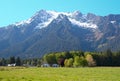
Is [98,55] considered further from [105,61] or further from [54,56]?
[54,56]

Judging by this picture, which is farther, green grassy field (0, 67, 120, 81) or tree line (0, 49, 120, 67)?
tree line (0, 49, 120, 67)

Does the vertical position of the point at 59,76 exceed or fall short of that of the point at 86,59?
it falls short

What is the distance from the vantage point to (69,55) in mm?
189875

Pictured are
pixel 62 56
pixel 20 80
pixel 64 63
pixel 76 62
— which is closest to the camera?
pixel 20 80

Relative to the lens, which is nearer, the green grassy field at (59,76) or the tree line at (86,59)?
the green grassy field at (59,76)

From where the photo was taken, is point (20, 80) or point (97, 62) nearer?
point (20, 80)

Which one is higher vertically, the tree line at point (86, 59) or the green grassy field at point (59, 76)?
the tree line at point (86, 59)

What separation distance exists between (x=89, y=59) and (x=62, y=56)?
2467 centimetres

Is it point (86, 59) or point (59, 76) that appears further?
point (86, 59)

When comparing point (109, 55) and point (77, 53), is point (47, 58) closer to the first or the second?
point (77, 53)

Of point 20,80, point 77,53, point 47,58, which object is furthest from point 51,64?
point 20,80

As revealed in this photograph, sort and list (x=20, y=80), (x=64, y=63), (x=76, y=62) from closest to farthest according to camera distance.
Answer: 1. (x=20, y=80)
2. (x=76, y=62)
3. (x=64, y=63)

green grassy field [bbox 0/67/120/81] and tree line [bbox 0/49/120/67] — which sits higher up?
tree line [bbox 0/49/120/67]

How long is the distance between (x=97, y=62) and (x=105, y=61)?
4676 mm
